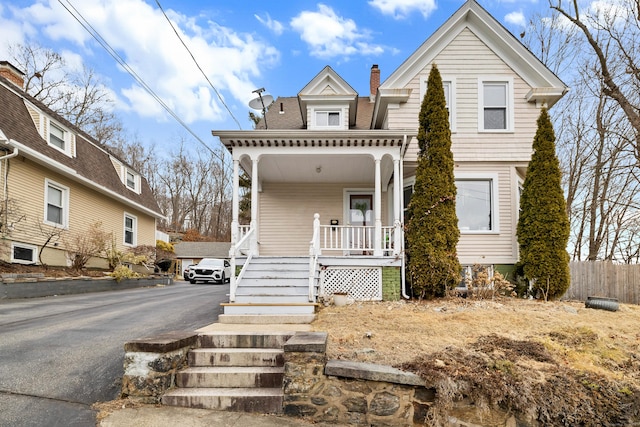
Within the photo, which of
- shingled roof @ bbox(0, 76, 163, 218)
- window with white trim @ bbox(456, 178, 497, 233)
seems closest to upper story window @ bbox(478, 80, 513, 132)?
window with white trim @ bbox(456, 178, 497, 233)

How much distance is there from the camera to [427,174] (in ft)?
27.6

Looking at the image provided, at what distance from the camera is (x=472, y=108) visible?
10.2m

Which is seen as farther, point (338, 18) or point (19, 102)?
point (338, 18)

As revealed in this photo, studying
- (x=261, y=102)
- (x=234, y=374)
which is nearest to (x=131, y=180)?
(x=261, y=102)

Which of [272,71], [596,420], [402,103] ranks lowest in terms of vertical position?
[596,420]

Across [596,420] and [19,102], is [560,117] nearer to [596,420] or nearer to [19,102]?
[596,420]

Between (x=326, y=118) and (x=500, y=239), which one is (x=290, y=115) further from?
(x=500, y=239)

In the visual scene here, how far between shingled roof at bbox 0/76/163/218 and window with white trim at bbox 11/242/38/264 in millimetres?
2346

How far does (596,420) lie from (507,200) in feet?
23.2

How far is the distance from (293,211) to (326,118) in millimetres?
2784

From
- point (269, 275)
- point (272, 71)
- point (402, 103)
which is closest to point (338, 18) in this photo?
point (272, 71)

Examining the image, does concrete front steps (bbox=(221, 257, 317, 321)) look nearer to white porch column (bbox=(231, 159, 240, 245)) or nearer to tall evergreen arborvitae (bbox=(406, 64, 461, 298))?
white porch column (bbox=(231, 159, 240, 245))

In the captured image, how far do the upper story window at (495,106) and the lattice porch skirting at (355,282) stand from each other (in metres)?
5.00

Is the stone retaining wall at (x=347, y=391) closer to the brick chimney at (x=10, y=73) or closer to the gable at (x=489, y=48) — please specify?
the gable at (x=489, y=48)
